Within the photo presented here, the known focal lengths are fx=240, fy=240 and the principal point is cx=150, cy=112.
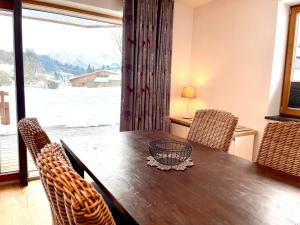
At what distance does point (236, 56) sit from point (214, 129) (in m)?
1.56

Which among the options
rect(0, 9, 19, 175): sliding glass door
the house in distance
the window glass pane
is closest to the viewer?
rect(0, 9, 19, 175): sliding glass door

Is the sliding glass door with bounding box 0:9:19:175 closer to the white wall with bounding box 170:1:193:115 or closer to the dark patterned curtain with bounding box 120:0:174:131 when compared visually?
the dark patterned curtain with bounding box 120:0:174:131

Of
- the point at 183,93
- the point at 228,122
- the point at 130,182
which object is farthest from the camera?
the point at 183,93

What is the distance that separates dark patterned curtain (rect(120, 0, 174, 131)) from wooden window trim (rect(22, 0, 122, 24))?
45 centimetres

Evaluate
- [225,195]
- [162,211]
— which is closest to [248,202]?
[225,195]

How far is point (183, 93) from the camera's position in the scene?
3602 mm

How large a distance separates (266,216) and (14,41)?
2730 mm

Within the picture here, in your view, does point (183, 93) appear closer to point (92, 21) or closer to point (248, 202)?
point (92, 21)

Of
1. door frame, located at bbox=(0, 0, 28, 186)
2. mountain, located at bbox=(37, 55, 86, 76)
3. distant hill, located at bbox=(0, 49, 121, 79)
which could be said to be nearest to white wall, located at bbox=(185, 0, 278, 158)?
distant hill, located at bbox=(0, 49, 121, 79)

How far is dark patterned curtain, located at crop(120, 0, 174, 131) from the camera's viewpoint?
3.04 meters

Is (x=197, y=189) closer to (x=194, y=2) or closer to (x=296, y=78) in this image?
(x=296, y=78)

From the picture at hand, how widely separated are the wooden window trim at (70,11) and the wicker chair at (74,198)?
2.74 m

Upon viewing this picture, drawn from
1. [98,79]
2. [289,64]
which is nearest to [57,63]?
[98,79]

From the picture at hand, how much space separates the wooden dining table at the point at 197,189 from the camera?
0.90 metres
